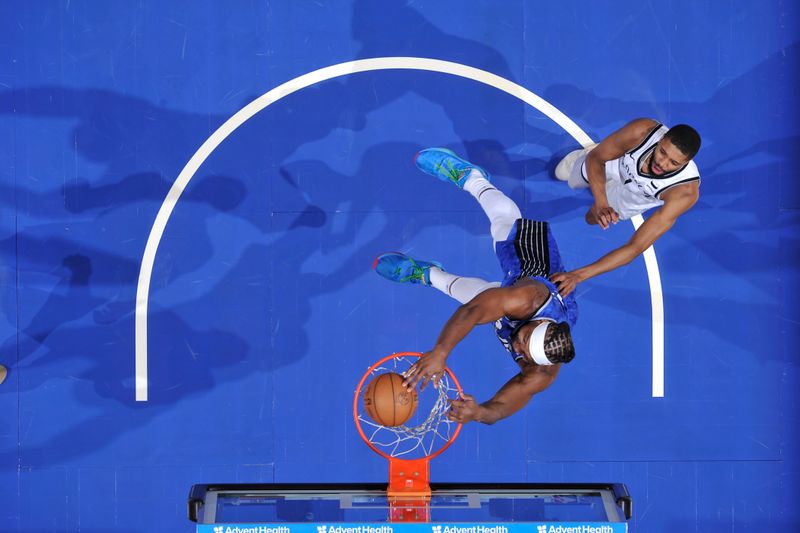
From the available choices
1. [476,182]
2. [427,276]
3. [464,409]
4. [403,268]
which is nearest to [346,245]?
[403,268]

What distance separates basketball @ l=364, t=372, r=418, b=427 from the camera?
6445 millimetres

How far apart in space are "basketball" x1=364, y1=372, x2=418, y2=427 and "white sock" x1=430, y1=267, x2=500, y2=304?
121 cm

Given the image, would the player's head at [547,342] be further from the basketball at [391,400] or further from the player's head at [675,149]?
the player's head at [675,149]

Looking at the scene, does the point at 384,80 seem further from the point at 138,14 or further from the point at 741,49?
the point at 741,49

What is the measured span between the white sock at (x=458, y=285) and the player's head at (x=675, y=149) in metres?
1.84

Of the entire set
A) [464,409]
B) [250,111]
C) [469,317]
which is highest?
[250,111]

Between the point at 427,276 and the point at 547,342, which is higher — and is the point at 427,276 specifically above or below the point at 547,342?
above

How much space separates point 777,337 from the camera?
8.48 meters

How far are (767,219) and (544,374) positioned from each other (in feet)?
11.0

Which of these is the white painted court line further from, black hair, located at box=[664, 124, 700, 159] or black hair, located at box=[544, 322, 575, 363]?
black hair, located at box=[544, 322, 575, 363]

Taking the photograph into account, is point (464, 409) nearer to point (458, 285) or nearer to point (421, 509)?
point (421, 509)

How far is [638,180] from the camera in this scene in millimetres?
7266

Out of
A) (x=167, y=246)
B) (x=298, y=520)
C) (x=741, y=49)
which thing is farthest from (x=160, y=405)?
(x=741, y=49)

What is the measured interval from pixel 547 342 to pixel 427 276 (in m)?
1.75
